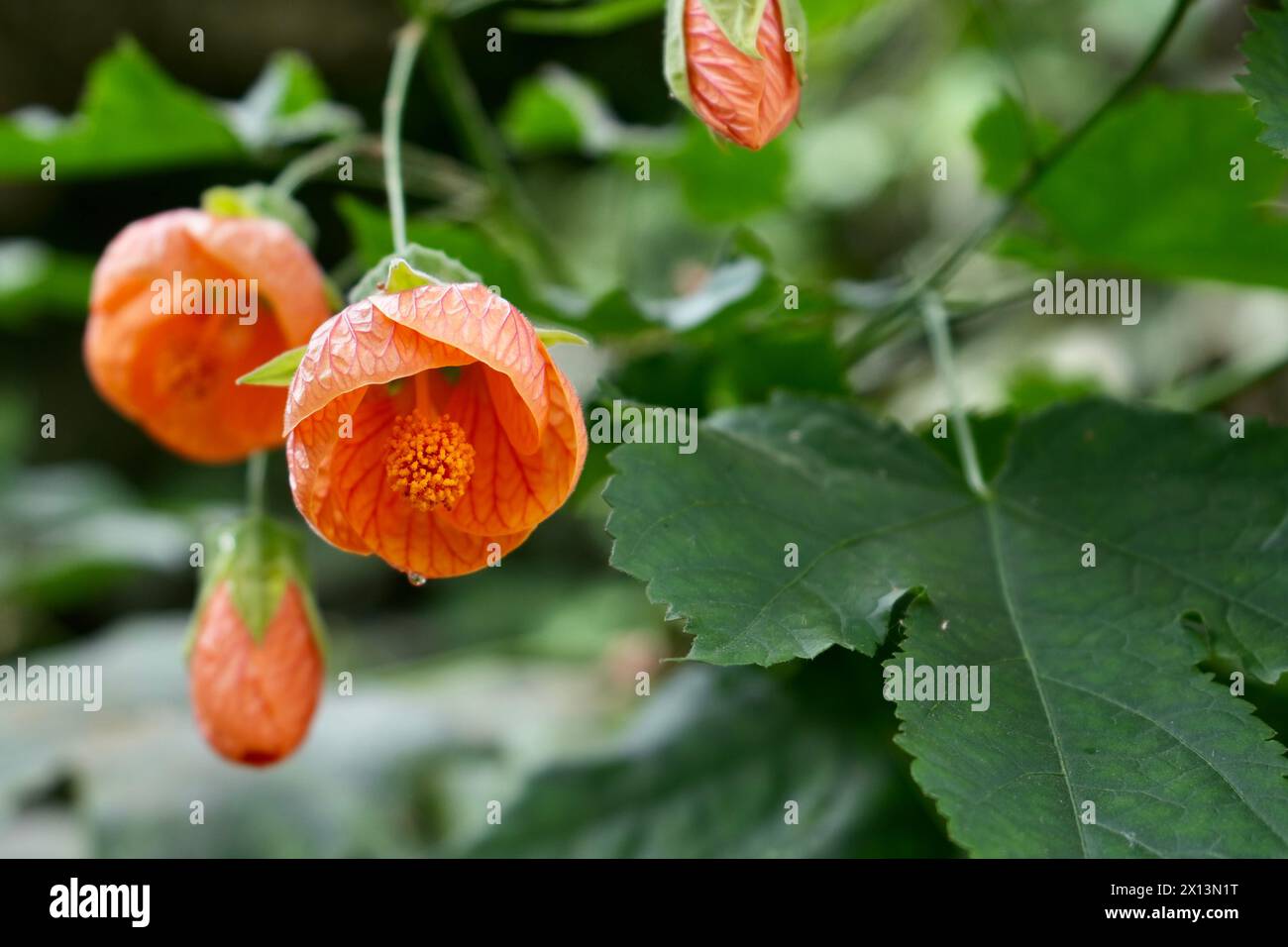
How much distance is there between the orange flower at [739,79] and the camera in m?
0.65

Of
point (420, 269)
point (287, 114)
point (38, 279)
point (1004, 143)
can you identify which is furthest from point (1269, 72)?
point (38, 279)

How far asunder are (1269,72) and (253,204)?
0.66 metres

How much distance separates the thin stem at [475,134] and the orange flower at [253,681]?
1.33 ft

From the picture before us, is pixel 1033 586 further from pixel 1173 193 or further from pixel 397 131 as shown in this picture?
pixel 397 131

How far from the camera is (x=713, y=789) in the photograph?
3.31ft

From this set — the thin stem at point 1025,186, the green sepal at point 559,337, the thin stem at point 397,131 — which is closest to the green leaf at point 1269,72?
the thin stem at point 1025,186

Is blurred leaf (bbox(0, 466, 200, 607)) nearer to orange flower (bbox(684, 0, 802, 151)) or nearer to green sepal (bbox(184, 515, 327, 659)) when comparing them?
green sepal (bbox(184, 515, 327, 659))

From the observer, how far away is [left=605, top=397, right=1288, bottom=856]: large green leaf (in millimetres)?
568

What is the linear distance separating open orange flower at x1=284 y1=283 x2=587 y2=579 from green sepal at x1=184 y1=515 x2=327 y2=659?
0.25 m

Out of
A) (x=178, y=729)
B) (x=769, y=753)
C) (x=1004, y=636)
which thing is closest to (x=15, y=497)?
(x=178, y=729)

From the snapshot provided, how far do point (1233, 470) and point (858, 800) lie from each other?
403 millimetres

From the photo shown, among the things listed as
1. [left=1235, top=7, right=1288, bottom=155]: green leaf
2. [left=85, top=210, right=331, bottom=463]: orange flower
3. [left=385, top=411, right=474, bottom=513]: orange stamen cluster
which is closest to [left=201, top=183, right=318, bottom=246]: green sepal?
[left=85, top=210, right=331, bottom=463]: orange flower
